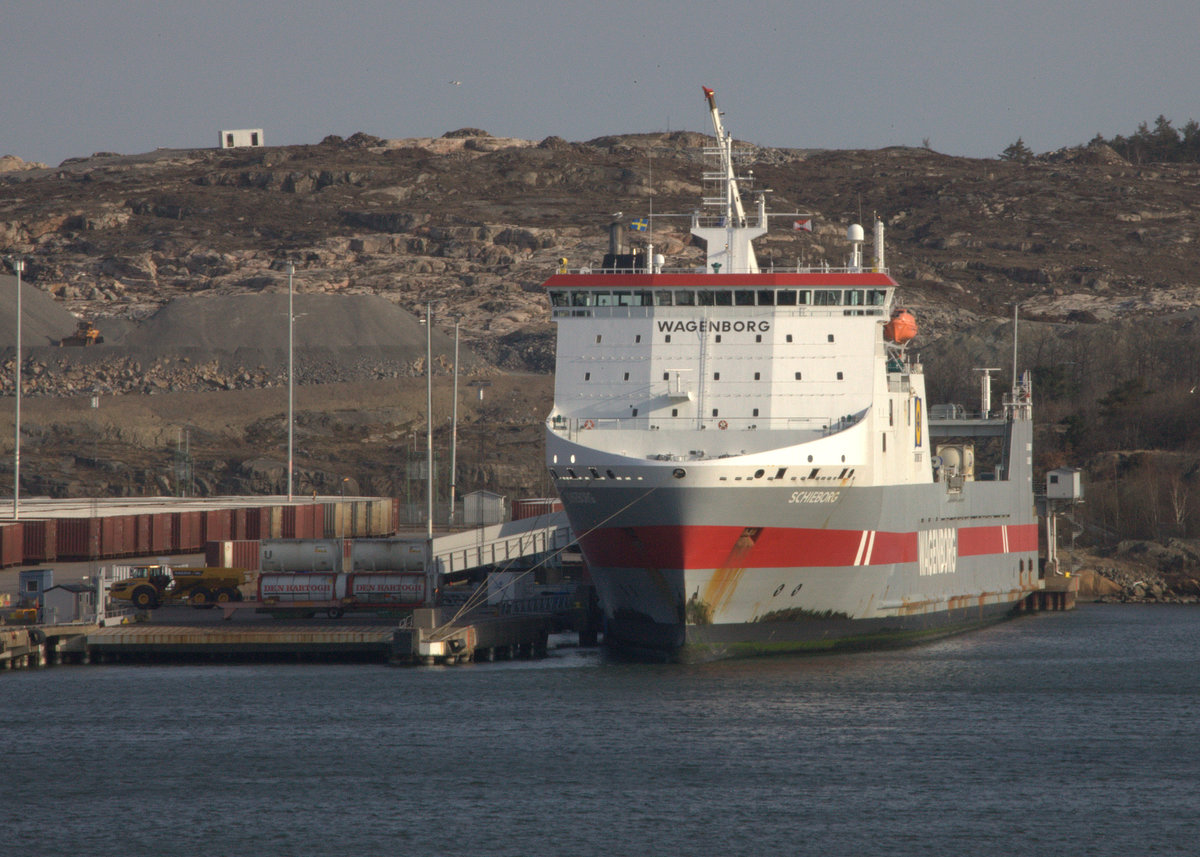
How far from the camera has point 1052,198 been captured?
17875cm

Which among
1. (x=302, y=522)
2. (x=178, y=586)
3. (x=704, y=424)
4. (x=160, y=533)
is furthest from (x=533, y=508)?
(x=704, y=424)

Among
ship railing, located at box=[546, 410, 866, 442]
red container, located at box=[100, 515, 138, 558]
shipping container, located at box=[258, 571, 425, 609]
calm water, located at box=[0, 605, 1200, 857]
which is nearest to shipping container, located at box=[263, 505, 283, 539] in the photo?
red container, located at box=[100, 515, 138, 558]

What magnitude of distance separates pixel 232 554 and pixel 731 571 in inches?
978

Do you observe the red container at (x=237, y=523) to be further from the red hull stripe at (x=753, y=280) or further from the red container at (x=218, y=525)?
the red hull stripe at (x=753, y=280)

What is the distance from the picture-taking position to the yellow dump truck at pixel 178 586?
50.1 m

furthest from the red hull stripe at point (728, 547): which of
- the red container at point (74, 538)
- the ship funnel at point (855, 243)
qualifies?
the red container at point (74, 538)

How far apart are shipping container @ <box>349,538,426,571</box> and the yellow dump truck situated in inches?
152

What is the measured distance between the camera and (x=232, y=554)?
5734cm

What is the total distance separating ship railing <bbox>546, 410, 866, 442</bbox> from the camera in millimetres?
41562

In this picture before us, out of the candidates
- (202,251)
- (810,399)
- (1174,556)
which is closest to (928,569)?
(810,399)

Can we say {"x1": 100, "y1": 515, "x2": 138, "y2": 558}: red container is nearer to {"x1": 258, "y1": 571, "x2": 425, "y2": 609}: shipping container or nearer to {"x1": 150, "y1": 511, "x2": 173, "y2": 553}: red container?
{"x1": 150, "y1": 511, "x2": 173, "y2": 553}: red container

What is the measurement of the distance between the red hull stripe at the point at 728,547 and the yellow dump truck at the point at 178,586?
16099 mm

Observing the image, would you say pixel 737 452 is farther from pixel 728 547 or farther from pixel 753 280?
pixel 753 280

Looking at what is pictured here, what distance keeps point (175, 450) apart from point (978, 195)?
10756 centimetres
